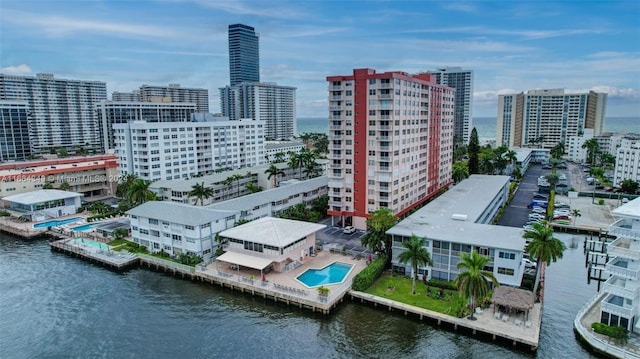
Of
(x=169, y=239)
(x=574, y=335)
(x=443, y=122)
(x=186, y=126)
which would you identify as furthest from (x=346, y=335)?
(x=186, y=126)

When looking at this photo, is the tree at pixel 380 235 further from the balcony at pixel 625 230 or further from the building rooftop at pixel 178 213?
the balcony at pixel 625 230

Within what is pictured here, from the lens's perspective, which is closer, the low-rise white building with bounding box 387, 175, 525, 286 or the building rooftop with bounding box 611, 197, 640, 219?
the building rooftop with bounding box 611, 197, 640, 219

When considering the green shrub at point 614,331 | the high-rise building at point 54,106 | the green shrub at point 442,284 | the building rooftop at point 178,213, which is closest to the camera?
the green shrub at point 614,331

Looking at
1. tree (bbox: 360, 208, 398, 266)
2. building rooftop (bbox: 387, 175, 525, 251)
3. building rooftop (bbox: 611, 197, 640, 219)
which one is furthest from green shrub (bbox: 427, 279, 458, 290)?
building rooftop (bbox: 611, 197, 640, 219)

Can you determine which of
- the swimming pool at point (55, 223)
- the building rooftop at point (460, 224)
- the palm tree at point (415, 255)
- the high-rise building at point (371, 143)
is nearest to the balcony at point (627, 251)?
the building rooftop at point (460, 224)

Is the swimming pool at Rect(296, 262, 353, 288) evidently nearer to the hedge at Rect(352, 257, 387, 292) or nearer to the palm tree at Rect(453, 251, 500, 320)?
the hedge at Rect(352, 257, 387, 292)

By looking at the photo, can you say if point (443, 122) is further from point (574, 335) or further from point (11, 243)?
point (11, 243)

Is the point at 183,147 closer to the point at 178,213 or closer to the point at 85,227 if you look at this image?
the point at 85,227
